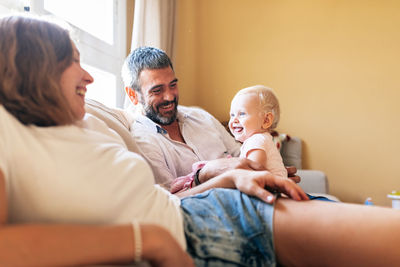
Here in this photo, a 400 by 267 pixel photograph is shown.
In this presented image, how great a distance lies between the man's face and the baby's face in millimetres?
412

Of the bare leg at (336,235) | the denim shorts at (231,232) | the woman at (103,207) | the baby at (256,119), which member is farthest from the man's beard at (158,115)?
the bare leg at (336,235)

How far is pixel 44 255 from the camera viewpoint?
604mm

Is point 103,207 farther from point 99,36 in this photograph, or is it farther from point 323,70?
point 323,70

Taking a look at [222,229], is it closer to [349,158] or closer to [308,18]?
[349,158]

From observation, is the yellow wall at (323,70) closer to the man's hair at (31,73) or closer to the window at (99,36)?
the window at (99,36)

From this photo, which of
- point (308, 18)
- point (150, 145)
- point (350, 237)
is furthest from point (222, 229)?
point (308, 18)

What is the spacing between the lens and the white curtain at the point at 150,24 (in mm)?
2535

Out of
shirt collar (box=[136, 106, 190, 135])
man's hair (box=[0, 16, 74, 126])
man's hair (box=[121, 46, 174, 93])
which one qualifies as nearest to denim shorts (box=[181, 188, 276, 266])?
man's hair (box=[0, 16, 74, 126])

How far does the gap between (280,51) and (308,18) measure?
1.43 ft

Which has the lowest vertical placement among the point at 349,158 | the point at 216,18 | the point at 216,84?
the point at 349,158

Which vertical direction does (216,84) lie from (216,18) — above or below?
below

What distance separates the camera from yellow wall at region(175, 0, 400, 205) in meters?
3.21

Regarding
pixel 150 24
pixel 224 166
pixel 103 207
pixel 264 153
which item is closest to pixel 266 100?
pixel 264 153

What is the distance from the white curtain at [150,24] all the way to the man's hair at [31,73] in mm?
1513
